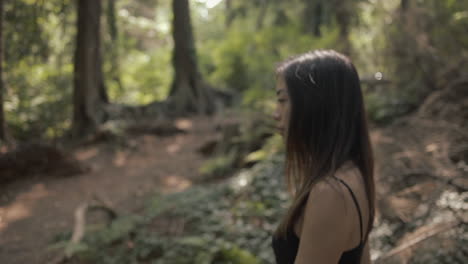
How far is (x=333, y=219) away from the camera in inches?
50.3

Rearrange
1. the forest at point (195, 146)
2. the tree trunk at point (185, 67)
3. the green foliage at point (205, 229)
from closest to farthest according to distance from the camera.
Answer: the forest at point (195, 146), the green foliage at point (205, 229), the tree trunk at point (185, 67)

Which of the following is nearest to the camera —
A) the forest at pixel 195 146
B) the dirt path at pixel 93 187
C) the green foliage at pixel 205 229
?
the forest at pixel 195 146

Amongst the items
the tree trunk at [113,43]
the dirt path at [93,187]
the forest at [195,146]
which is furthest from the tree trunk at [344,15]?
the tree trunk at [113,43]

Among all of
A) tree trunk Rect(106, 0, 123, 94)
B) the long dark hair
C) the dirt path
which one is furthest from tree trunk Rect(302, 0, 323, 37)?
the long dark hair

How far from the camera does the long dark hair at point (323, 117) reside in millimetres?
1403

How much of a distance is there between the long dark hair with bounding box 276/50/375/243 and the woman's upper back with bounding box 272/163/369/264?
0.06 m

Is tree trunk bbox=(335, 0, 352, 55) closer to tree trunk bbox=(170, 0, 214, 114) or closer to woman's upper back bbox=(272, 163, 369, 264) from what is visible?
tree trunk bbox=(170, 0, 214, 114)

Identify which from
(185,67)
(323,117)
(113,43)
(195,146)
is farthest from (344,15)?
(323,117)

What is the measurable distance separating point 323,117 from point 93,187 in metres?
7.88

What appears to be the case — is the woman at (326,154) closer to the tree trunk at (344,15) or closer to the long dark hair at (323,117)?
the long dark hair at (323,117)

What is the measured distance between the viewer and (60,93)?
1202cm

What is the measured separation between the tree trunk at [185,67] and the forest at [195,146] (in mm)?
55

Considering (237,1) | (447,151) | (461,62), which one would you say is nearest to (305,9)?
(237,1)

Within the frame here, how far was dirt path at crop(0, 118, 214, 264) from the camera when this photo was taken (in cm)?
561
